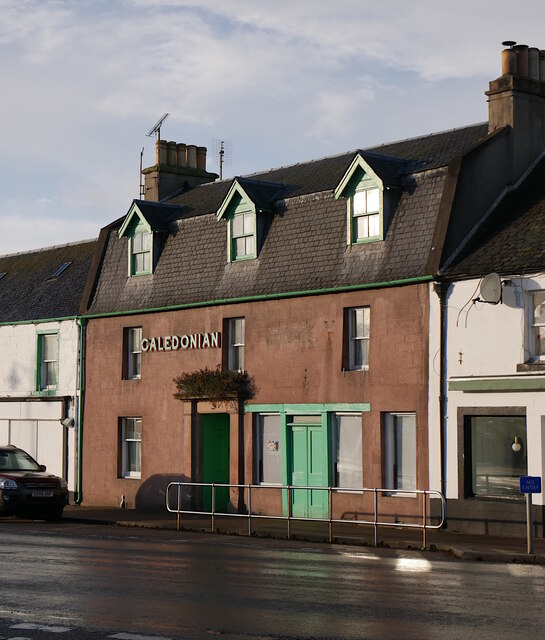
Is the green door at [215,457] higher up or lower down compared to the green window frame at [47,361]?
lower down

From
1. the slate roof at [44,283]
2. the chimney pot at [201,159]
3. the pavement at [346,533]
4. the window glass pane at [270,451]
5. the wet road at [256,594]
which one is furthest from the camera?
the chimney pot at [201,159]

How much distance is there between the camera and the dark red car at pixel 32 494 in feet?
88.5

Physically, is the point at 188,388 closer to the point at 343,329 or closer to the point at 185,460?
the point at 185,460

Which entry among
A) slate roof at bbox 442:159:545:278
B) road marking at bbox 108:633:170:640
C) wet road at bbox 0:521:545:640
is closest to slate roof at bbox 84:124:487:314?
slate roof at bbox 442:159:545:278

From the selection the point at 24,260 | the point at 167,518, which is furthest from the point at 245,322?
the point at 24,260

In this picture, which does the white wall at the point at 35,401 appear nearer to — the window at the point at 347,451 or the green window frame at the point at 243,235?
the green window frame at the point at 243,235

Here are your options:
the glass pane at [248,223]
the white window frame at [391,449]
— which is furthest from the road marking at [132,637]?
the glass pane at [248,223]

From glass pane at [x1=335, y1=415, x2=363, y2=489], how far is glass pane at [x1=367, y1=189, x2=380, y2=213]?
470 cm

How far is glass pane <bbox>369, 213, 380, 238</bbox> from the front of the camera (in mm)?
26352

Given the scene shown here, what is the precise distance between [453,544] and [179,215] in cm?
1496

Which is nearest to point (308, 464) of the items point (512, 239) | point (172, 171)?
point (512, 239)

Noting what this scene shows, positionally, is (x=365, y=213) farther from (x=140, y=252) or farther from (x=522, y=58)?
(x=140, y=252)

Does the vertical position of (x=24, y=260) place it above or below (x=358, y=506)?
above

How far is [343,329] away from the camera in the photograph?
2645cm
